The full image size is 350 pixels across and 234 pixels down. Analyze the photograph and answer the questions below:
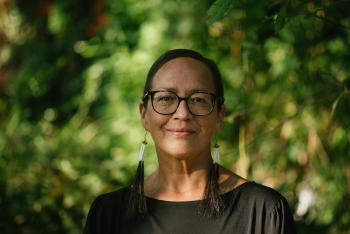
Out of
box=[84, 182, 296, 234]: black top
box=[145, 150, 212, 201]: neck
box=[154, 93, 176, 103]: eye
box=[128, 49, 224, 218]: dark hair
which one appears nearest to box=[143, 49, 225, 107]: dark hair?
box=[128, 49, 224, 218]: dark hair

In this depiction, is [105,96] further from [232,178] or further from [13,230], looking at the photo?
[232,178]

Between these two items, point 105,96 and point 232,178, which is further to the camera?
point 105,96

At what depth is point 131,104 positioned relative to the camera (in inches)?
241

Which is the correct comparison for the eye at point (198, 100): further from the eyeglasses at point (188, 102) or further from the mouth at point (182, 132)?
the mouth at point (182, 132)

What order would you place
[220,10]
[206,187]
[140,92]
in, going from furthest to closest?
1. [140,92]
2. [206,187]
3. [220,10]

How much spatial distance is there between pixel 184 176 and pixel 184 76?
38 centimetres

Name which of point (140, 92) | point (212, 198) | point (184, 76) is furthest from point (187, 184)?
point (140, 92)

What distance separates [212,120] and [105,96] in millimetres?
4629

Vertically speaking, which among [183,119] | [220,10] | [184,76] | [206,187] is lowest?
[206,187]

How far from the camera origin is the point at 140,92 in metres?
5.94

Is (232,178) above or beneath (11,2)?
beneath

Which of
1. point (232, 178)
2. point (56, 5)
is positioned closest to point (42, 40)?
point (56, 5)

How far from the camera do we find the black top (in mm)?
2324

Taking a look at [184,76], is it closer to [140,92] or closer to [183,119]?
[183,119]
